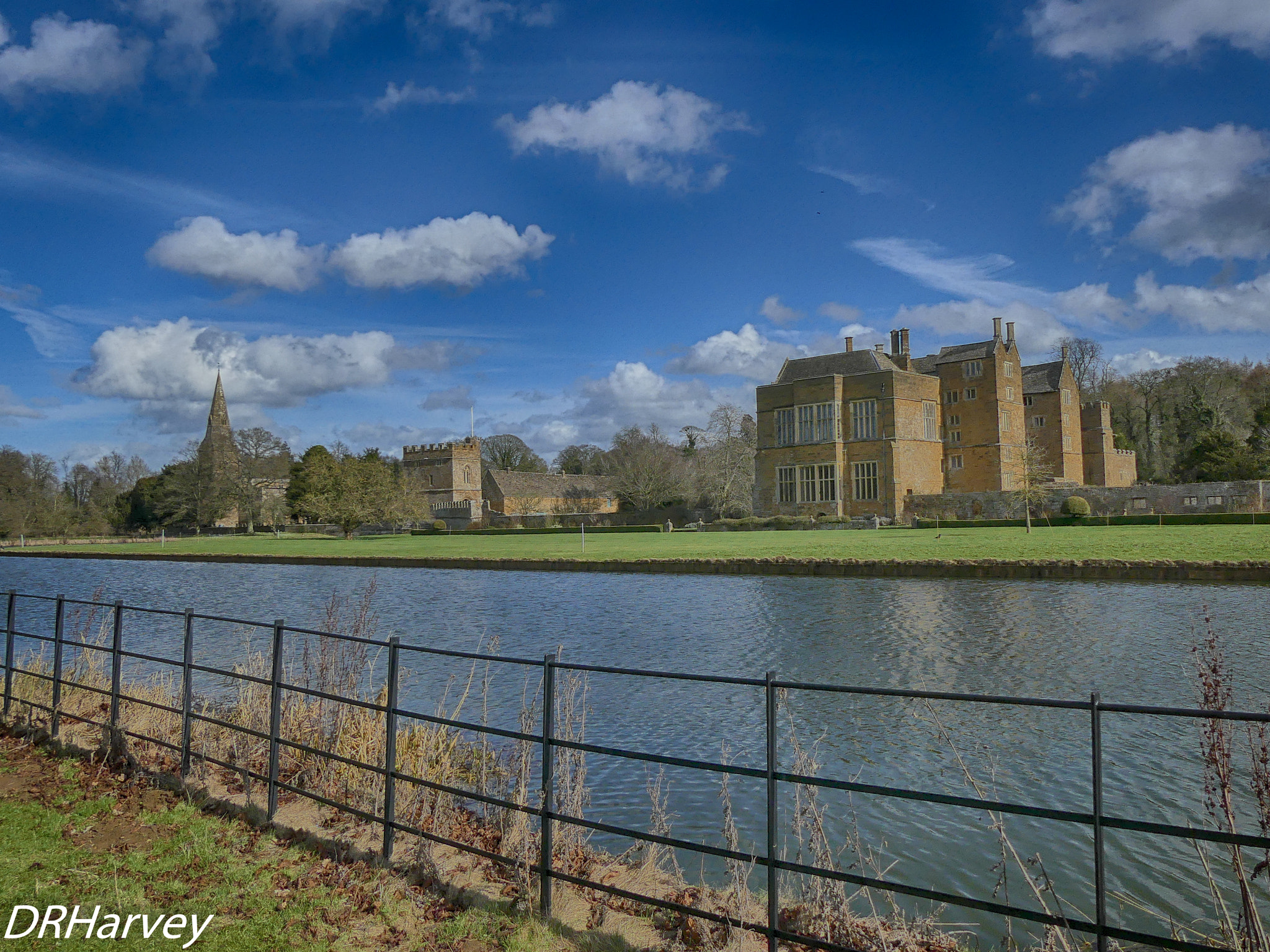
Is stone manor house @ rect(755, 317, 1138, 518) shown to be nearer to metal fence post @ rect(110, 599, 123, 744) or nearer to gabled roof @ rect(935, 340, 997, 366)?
gabled roof @ rect(935, 340, 997, 366)

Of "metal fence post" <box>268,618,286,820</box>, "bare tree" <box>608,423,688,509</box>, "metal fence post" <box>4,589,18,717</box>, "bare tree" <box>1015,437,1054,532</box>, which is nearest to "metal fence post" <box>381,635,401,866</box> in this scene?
"metal fence post" <box>268,618,286,820</box>

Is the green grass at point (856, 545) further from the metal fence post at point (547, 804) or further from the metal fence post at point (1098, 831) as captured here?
the metal fence post at point (547, 804)

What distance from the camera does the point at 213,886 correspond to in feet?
14.0

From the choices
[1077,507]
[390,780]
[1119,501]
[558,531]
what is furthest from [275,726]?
[558,531]

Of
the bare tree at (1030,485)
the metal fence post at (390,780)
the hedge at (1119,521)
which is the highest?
the bare tree at (1030,485)

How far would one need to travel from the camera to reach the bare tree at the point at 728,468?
5750cm

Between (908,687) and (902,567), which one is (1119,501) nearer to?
(902,567)

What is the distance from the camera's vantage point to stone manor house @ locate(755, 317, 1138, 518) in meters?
47.8

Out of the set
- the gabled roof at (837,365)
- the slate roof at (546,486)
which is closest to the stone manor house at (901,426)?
the gabled roof at (837,365)

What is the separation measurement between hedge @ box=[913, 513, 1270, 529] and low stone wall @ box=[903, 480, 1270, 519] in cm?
116

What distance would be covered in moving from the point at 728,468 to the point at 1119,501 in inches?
960

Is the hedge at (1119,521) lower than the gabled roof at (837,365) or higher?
lower

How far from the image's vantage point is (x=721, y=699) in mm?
9922

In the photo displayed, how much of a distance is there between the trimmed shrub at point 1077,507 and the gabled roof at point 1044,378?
845 inches
